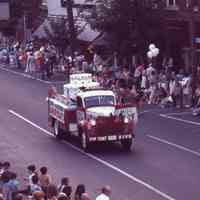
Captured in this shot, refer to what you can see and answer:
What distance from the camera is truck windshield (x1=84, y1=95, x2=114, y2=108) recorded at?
1122 inches

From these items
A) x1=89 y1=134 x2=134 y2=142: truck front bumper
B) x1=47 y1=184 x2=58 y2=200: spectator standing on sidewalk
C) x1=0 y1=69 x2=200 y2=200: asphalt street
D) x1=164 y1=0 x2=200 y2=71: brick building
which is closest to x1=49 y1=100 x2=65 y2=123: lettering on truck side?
x1=0 y1=69 x2=200 y2=200: asphalt street

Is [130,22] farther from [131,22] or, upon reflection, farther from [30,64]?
[30,64]

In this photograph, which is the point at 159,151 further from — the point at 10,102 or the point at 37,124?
the point at 10,102

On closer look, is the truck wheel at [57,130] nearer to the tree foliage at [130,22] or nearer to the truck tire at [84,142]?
the truck tire at [84,142]

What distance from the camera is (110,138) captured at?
27547 millimetres

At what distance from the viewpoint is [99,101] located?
28.6 meters

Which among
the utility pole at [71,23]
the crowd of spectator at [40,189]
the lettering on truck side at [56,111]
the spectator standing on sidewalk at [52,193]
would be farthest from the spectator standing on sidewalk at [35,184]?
the utility pole at [71,23]

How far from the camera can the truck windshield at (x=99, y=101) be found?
93.5 ft

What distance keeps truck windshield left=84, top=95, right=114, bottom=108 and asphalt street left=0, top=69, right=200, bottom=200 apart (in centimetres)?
155

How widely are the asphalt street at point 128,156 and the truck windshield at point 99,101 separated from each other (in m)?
1.55

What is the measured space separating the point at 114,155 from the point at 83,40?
2835 centimetres

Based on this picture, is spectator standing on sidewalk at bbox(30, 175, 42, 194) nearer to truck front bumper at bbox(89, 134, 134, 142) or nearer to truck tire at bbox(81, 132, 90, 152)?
truck front bumper at bbox(89, 134, 134, 142)

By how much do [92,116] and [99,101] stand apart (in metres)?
0.88

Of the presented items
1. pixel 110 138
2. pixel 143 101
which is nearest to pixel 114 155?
pixel 110 138
